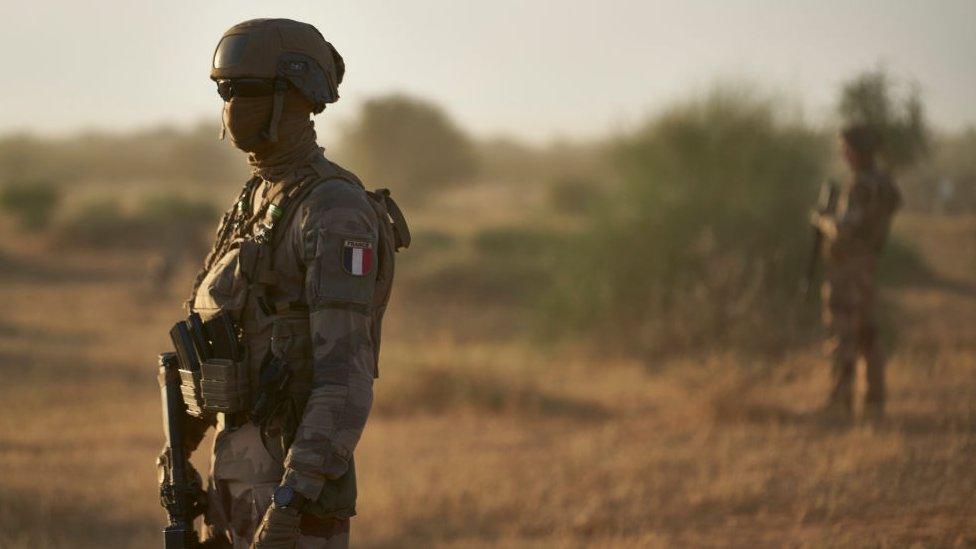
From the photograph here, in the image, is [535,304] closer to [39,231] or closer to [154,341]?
[154,341]

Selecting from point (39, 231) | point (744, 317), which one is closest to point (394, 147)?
point (39, 231)

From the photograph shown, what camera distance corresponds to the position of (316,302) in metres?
2.52

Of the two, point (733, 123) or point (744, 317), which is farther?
point (733, 123)

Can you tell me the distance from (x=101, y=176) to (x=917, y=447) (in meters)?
69.1

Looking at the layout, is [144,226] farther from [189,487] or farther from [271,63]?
[271,63]

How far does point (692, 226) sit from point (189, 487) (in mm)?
9396

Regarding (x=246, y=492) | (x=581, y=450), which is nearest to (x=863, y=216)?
(x=581, y=450)

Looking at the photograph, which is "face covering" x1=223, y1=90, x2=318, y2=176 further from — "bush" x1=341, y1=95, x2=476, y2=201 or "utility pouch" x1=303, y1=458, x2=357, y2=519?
"bush" x1=341, y1=95, x2=476, y2=201

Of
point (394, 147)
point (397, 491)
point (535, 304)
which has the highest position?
point (394, 147)

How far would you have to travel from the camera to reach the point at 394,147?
38219mm

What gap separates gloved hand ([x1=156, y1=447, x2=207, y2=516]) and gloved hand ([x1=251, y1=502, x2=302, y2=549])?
479mm

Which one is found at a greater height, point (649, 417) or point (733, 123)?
point (733, 123)

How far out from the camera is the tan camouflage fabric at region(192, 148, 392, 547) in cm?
249

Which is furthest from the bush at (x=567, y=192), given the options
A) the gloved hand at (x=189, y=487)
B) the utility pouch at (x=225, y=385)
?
the utility pouch at (x=225, y=385)
